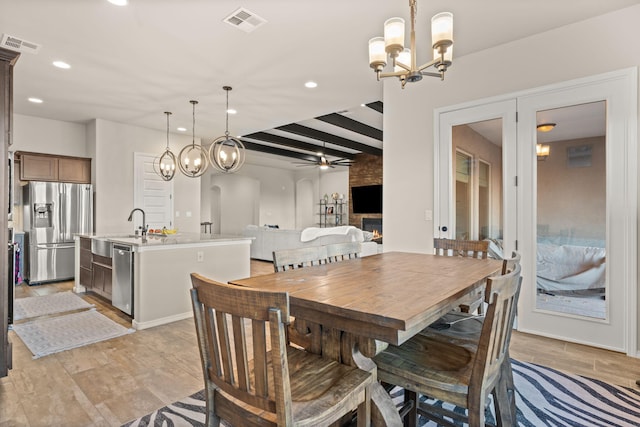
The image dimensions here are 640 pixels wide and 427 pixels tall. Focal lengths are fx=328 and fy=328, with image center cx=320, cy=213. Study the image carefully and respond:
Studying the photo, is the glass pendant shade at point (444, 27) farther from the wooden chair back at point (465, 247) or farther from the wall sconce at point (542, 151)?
the wall sconce at point (542, 151)

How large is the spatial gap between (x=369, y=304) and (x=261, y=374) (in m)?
0.43

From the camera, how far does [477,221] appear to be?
346 centimetres

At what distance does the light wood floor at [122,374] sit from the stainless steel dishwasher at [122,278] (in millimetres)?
519

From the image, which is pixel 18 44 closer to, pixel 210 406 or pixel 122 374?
pixel 122 374

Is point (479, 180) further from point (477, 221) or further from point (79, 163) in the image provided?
point (79, 163)

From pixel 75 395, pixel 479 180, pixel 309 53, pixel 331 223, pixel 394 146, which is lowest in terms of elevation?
pixel 75 395

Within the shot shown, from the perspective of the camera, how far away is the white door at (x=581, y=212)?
8.72ft

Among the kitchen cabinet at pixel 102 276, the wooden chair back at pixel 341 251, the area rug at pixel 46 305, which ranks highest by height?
the wooden chair back at pixel 341 251

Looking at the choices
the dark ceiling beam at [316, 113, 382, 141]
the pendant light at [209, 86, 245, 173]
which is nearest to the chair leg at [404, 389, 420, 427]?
the pendant light at [209, 86, 245, 173]

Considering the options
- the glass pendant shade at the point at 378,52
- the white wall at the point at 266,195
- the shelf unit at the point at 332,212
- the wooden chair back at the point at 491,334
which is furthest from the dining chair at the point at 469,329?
the shelf unit at the point at 332,212

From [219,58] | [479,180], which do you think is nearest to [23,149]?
[219,58]

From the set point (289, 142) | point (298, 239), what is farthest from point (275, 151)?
point (298, 239)

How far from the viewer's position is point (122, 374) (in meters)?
2.40

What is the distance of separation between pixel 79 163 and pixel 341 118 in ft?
15.7
